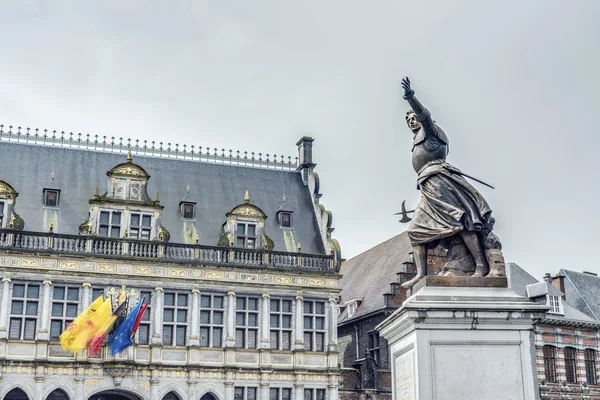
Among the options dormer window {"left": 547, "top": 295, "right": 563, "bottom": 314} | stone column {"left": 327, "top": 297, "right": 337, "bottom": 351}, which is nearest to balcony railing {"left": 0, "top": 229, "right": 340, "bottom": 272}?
stone column {"left": 327, "top": 297, "right": 337, "bottom": 351}

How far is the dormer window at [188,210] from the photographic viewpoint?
34.9 meters

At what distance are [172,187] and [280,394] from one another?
9909mm

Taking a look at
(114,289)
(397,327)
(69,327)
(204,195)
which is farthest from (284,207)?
(397,327)

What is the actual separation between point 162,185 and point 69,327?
8.26 metres

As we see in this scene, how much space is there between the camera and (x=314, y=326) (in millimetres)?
33625

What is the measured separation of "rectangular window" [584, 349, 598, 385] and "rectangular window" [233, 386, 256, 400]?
16.0 meters

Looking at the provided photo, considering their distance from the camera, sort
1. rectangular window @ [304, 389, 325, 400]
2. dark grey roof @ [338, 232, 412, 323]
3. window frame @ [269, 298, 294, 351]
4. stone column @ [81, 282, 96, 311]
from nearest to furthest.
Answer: stone column @ [81, 282, 96, 311] → rectangular window @ [304, 389, 325, 400] → window frame @ [269, 298, 294, 351] → dark grey roof @ [338, 232, 412, 323]

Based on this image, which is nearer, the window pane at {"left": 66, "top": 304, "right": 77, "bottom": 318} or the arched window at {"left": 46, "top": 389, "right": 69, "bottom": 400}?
the arched window at {"left": 46, "top": 389, "right": 69, "bottom": 400}

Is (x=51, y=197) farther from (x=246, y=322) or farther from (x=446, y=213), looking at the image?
(x=446, y=213)

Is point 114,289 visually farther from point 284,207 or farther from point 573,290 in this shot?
point 573,290

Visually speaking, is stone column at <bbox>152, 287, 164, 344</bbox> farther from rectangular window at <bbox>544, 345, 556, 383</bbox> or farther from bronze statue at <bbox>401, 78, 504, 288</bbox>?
bronze statue at <bbox>401, 78, 504, 288</bbox>

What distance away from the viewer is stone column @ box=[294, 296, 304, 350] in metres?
33.1

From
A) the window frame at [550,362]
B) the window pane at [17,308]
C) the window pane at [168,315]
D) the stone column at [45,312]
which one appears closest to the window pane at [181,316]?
the window pane at [168,315]

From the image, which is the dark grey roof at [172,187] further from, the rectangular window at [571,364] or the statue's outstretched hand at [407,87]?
the statue's outstretched hand at [407,87]
